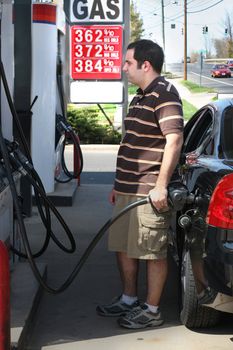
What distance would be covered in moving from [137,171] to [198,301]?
965mm

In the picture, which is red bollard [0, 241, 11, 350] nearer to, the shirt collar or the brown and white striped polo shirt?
the brown and white striped polo shirt

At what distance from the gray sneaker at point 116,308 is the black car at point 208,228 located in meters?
0.44

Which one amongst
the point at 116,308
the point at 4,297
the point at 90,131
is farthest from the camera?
the point at 90,131

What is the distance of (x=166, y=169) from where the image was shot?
4031mm

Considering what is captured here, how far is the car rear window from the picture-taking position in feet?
13.9

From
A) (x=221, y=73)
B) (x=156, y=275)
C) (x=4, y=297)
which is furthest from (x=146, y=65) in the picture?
(x=221, y=73)

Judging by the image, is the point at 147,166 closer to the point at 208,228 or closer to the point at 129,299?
the point at 208,228

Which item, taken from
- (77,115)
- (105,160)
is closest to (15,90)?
(105,160)

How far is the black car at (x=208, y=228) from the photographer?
3566 mm

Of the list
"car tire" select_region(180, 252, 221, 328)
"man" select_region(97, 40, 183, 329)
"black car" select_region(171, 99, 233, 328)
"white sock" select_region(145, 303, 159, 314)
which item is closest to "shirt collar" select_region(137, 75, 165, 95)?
"man" select_region(97, 40, 183, 329)

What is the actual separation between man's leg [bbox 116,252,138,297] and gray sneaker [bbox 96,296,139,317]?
0.30 feet

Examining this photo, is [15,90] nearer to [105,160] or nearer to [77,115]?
[105,160]

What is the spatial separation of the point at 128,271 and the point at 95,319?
45cm

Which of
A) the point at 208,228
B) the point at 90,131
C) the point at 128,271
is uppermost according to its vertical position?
the point at 208,228
